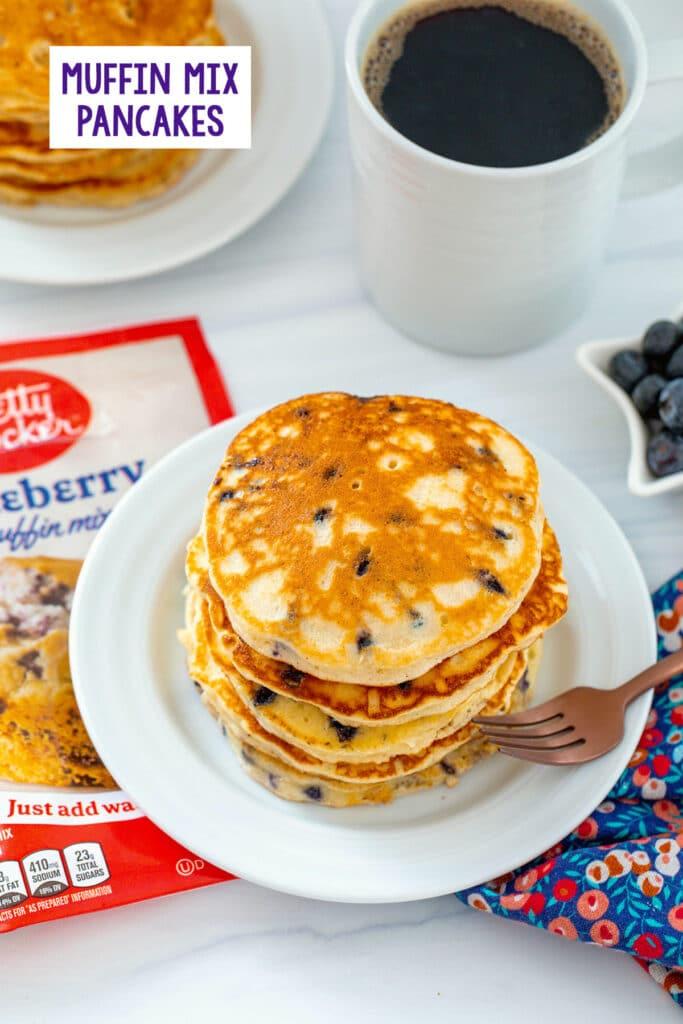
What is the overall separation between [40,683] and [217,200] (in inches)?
28.6

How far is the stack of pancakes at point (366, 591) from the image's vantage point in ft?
3.51

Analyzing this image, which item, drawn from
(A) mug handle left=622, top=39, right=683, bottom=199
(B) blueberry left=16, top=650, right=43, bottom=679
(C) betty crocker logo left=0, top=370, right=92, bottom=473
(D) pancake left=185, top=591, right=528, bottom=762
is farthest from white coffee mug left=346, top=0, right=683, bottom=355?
(B) blueberry left=16, top=650, right=43, bottom=679

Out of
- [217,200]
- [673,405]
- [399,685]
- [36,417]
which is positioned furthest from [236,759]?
[217,200]

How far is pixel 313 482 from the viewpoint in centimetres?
116

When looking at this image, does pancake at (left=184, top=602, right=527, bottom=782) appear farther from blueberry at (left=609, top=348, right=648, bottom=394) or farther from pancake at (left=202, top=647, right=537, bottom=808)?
blueberry at (left=609, top=348, right=648, bottom=394)

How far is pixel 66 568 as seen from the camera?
1428 mm

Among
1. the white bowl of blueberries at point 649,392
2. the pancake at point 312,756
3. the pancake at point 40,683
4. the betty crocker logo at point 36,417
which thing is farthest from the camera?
the betty crocker logo at point 36,417

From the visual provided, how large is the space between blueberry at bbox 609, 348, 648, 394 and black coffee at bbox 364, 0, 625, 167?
27 centimetres

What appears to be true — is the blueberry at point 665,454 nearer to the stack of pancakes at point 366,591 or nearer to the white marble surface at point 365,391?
the white marble surface at point 365,391

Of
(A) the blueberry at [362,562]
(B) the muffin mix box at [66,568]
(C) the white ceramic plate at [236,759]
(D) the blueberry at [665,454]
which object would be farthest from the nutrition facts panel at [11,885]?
(D) the blueberry at [665,454]

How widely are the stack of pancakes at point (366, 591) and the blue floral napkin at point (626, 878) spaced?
0.14m

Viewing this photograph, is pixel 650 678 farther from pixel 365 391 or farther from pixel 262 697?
pixel 365 391

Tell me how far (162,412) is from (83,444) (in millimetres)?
114

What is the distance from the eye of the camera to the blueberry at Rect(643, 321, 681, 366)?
4.77ft
